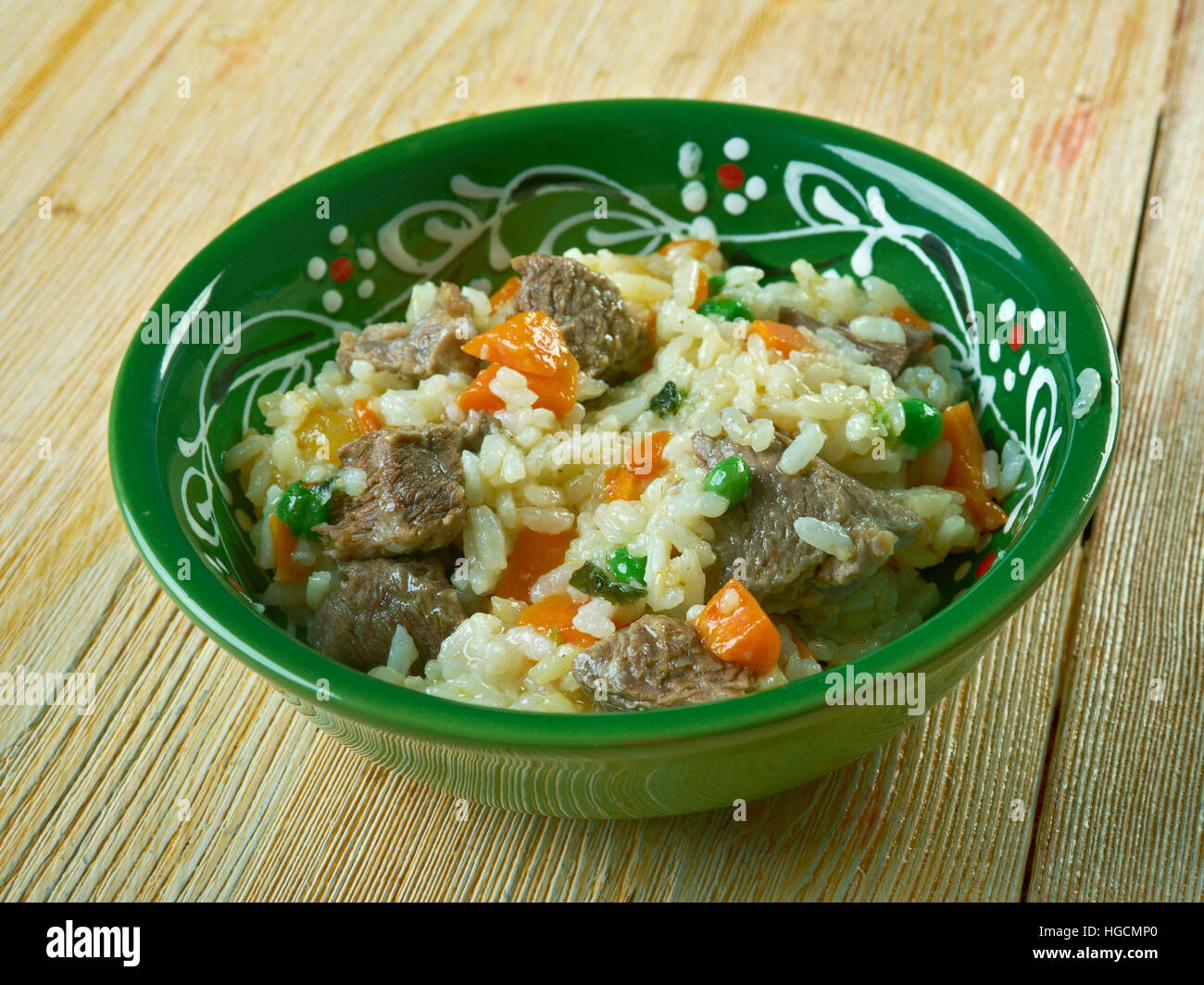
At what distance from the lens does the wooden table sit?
276 cm

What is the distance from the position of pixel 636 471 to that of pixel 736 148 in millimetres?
1180

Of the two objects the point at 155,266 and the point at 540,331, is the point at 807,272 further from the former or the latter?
the point at 155,266

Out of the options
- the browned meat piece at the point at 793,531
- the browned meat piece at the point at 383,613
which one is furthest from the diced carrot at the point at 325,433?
the browned meat piece at the point at 793,531

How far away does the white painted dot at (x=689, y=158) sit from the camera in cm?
360

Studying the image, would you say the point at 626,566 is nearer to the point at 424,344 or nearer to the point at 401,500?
the point at 401,500

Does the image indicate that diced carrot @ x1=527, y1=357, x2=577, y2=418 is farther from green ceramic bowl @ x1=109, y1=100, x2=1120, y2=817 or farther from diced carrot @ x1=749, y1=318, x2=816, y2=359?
green ceramic bowl @ x1=109, y1=100, x2=1120, y2=817

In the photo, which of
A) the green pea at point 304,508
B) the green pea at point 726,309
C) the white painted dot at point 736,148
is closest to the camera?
the green pea at point 304,508

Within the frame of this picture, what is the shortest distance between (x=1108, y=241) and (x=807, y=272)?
4.78 feet

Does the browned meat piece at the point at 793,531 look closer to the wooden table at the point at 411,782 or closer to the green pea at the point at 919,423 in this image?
the green pea at the point at 919,423

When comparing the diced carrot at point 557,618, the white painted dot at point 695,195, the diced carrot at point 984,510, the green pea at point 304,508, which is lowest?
the diced carrot at point 984,510

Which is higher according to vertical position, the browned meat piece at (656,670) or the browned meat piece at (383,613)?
the browned meat piece at (383,613)

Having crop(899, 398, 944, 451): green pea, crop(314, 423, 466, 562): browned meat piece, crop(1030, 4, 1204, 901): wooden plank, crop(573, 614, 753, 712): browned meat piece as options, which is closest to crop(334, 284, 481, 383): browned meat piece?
crop(314, 423, 466, 562): browned meat piece

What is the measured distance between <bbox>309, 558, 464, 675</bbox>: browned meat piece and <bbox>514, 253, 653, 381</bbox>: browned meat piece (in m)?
0.74

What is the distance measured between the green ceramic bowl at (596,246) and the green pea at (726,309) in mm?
447
